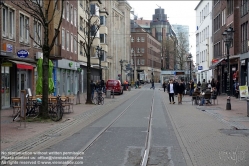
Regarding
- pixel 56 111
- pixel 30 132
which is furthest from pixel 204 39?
pixel 30 132

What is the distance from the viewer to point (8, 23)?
90.1 ft

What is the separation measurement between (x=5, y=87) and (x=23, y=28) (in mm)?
5908

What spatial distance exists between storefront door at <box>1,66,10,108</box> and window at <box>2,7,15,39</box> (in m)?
2.24

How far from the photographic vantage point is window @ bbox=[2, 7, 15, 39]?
26.6 meters

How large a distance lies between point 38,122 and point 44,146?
22.0ft

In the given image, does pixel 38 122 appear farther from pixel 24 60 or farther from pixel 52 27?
pixel 52 27

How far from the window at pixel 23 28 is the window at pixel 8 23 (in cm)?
182

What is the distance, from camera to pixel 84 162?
9.16m

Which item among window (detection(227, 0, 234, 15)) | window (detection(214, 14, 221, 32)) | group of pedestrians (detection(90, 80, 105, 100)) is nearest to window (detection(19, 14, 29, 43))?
group of pedestrians (detection(90, 80, 105, 100))

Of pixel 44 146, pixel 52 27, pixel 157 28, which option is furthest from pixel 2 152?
pixel 157 28

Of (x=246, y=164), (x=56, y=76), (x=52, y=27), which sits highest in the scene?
(x=52, y=27)

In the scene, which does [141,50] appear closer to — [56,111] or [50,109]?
[50,109]

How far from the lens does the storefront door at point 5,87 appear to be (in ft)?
86.2

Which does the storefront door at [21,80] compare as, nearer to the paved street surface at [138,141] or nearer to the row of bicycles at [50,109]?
the row of bicycles at [50,109]
